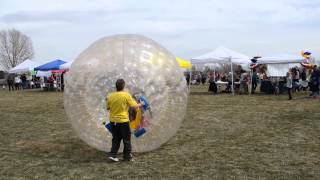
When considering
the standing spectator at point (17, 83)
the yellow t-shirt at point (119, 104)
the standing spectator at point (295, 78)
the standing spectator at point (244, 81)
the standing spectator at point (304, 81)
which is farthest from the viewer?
the standing spectator at point (17, 83)

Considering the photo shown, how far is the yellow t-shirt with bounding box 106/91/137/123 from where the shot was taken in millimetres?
7207

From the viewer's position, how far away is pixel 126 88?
303 inches

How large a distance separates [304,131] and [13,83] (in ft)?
110

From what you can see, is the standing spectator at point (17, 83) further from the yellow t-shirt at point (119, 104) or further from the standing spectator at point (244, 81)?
the yellow t-shirt at point (119, 104)

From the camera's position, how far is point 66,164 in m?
7.44

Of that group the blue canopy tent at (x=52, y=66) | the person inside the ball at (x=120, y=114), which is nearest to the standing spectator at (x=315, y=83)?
the person inside the ball at (x=120, y=114)

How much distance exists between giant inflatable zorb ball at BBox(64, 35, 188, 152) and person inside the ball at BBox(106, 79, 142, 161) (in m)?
0.35

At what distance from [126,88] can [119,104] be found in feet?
1.85

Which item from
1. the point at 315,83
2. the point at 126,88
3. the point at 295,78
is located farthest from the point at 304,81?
the point at 126,88

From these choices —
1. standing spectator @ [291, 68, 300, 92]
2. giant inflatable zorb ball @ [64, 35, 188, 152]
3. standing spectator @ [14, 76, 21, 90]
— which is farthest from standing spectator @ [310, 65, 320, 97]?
standing spectator @ [14, 76, 21, 90]

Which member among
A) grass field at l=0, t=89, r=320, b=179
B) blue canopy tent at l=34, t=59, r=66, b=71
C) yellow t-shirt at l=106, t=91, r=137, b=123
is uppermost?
blue canopy tent at l=34, t=59, r=66, b=71

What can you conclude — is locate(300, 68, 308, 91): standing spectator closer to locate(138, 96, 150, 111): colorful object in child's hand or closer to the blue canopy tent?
the blue canopy tent

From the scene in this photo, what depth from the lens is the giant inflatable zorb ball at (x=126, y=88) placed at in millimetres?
7684

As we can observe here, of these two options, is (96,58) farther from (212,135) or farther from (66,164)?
(212,135)
